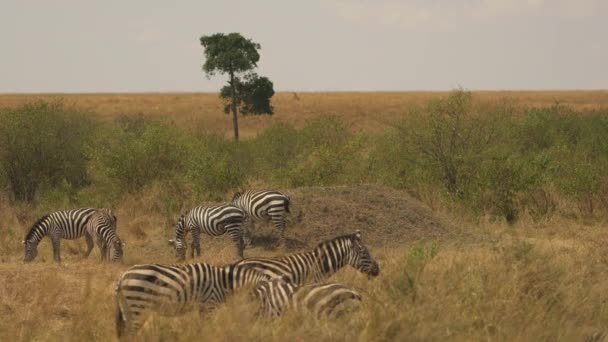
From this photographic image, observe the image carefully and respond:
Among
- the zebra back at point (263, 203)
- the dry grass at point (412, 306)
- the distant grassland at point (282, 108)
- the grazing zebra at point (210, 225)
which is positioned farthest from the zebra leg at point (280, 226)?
the distant grassland at point (282, 108)

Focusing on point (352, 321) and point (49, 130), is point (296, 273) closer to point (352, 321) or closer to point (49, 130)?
point (352, 321)

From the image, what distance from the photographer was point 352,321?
709cm

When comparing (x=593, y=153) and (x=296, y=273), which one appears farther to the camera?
(x=593, y=153)

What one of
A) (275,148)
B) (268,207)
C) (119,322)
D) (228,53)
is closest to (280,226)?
(268,207)

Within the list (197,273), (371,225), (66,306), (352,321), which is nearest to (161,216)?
(371,225)

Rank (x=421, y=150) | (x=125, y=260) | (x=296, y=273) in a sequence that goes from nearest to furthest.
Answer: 1. (x=296, y=273)
2. (x=125, y=260)
3. (x=421, y=150)

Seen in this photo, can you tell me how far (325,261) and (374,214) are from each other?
6.83 m

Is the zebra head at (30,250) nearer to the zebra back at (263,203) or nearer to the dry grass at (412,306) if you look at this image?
the dry grass at (412,306)

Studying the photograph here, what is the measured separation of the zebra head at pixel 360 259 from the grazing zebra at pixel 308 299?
8.19 ft

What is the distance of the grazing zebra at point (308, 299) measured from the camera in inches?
299

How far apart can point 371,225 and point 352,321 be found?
9.75m

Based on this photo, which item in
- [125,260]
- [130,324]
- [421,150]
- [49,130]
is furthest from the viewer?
[49,130]

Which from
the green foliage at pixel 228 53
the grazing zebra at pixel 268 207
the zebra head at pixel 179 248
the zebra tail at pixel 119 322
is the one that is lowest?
the zebra head at pixel 179 248

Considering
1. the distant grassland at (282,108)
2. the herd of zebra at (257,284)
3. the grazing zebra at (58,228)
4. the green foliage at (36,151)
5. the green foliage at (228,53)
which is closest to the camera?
the herd of zebra at (257,284)
